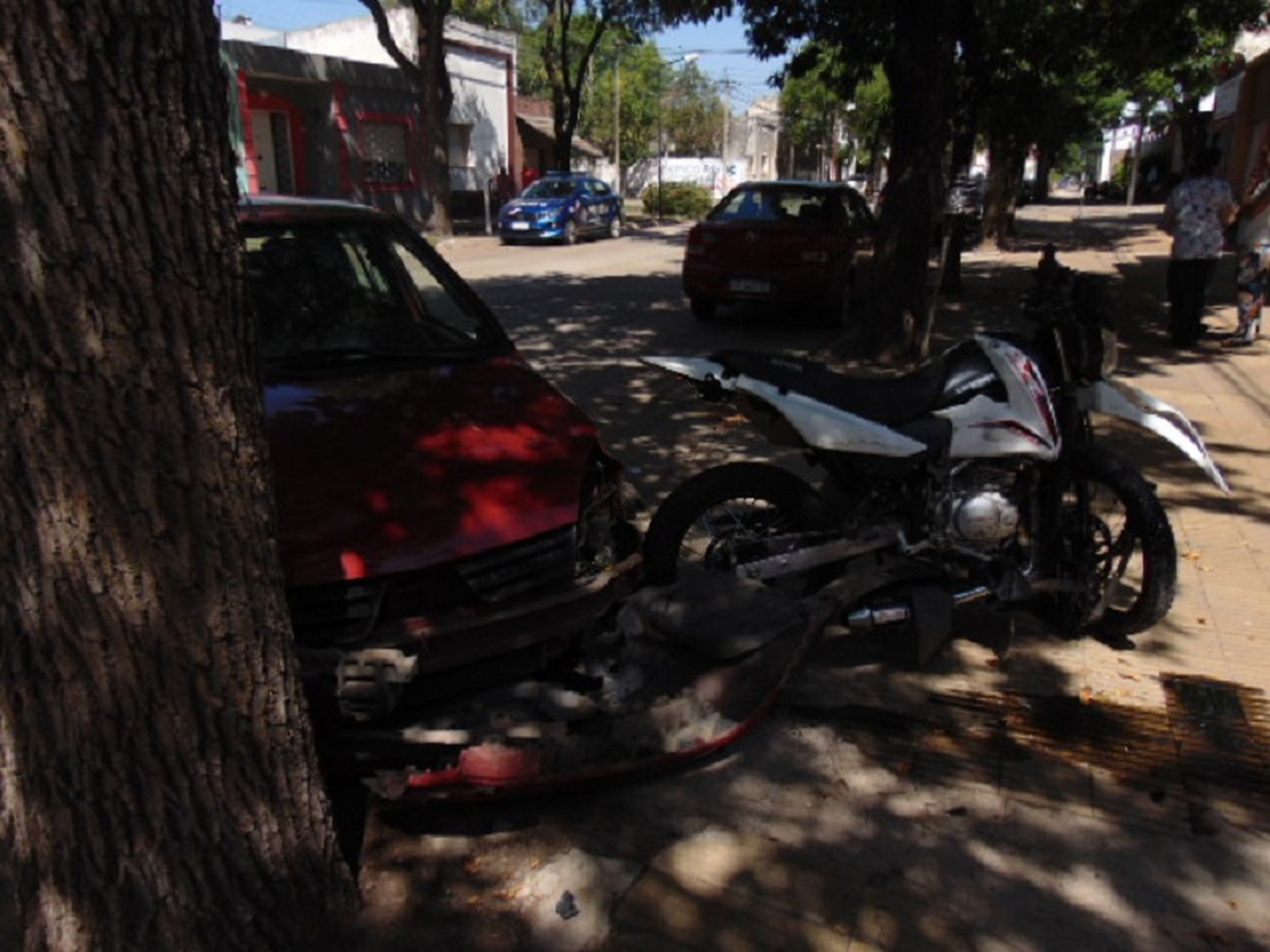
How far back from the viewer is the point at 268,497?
2217 millimetres

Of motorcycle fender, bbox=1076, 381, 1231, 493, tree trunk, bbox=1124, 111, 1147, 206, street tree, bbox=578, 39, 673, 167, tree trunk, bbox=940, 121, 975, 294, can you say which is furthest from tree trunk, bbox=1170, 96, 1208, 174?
street tree, bbox=578, 39, 673, 167

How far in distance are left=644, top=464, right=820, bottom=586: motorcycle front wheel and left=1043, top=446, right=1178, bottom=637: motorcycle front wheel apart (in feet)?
3.33

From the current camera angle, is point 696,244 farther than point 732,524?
Yes

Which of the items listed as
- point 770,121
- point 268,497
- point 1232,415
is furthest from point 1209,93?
point 770,121

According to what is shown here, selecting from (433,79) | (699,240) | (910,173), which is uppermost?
(433,79)

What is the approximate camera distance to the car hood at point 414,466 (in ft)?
9.38

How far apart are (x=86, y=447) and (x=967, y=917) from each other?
2331 mm

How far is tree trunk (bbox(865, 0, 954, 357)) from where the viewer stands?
8.62 m

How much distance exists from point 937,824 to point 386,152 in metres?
27.9

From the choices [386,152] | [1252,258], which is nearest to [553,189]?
[386,152]

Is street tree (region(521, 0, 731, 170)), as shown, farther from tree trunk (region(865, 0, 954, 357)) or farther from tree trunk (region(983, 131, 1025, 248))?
tree trunk (region(865, 0, 954, 357))

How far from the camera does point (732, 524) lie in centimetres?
423

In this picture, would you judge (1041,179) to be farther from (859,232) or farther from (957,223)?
(859,232)

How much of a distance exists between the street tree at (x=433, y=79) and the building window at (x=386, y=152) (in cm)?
420
